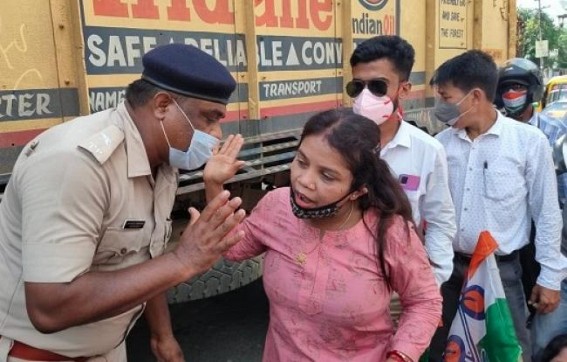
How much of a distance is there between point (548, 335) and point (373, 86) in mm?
1262

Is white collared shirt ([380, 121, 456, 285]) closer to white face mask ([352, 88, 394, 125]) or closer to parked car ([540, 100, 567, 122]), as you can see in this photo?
white face mask ([352, 88, 394, 125])

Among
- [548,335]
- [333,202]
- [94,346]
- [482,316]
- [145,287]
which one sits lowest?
[548,335]

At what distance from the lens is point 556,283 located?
92.0 inches

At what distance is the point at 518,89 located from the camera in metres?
3.39

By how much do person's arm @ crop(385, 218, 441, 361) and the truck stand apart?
1420 mm

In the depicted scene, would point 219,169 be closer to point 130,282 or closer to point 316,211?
point 316,211

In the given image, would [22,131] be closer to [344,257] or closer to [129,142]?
[129,142]

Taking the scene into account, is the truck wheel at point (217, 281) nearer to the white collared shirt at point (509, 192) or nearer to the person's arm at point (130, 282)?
the white collared shirt at point (509, 192)

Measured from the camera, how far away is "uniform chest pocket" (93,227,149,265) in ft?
5.06

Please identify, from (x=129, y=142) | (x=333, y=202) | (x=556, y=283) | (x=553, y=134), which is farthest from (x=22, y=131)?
(x=553, y=134)

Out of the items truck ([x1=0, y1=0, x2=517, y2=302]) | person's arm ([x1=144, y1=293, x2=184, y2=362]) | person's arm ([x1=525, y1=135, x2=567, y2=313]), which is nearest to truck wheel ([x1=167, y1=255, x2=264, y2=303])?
truck ([x1=0, y1=0, x2=517, y2=302])

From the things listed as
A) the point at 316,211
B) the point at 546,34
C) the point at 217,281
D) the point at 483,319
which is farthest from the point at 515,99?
the point at 546,34

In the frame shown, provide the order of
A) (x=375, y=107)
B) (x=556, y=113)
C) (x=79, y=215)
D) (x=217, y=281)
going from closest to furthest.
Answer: (x=79, y=215) < (x=375, y=107) < (x=217, y=281) < (x=556, y=113)

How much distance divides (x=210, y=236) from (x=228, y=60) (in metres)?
1.88
